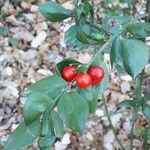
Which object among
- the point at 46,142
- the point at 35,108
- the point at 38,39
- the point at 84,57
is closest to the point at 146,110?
the point at 46,142

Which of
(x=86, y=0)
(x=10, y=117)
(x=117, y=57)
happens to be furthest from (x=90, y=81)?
(x=10, y=117)

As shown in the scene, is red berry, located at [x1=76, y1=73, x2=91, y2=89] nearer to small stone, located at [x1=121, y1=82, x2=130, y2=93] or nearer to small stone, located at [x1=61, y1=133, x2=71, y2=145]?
small stone, located at [x1=61, y1=133, x2=71, y2=145]

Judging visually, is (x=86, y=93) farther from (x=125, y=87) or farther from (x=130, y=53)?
(x=125, y=87)

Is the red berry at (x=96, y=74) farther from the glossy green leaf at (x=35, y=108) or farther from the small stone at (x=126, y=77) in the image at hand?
the small stone at (x=126, y=77)

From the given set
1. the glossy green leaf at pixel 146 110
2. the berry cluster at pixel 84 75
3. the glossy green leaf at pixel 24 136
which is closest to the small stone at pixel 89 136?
the glossy green leaf at pixel 146 110

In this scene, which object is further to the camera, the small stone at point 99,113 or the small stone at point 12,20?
the small stone at point 12,20

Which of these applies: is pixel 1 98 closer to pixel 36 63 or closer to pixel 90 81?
pixel 36 63

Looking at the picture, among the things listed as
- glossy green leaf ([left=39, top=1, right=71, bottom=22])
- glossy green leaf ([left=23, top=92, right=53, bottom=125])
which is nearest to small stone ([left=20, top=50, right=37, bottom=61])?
glossy green leaf ([left=39, top=1, right=71, bottom=22])
